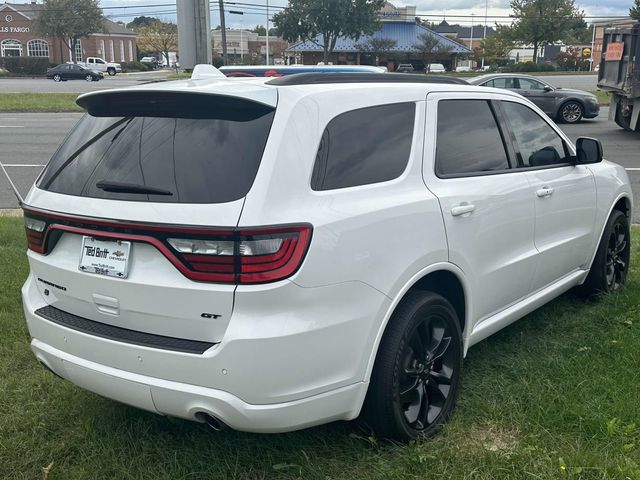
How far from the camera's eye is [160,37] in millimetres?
96938

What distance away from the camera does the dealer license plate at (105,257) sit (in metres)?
2.79

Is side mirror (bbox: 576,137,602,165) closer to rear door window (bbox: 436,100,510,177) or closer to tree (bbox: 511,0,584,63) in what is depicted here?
rear door window (bbox: 436,100,510,177)

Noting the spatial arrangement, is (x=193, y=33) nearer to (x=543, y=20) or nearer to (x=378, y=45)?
(x=543, y=20)

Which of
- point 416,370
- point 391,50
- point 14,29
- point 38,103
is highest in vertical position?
point 14,29

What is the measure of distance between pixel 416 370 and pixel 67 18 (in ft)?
255

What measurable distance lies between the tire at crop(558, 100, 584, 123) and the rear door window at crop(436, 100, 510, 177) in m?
17.4

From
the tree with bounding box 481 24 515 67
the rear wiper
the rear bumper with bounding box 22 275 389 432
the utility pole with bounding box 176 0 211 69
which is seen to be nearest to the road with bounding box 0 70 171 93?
the utility pole with bounding box 176 0 211 69

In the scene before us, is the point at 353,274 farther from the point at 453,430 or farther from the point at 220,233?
the point at 453,430

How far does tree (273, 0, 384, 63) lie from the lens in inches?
2116

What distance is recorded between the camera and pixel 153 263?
2744 millimetres

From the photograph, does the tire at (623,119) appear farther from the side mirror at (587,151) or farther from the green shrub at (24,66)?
the green shrub at (24,66)

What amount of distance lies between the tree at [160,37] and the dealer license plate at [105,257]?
97.7 metres

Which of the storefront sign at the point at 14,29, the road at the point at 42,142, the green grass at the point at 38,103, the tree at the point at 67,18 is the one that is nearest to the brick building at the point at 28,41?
the storefront sign at the point at 14,29

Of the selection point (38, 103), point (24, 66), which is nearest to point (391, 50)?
point (24, 66)
